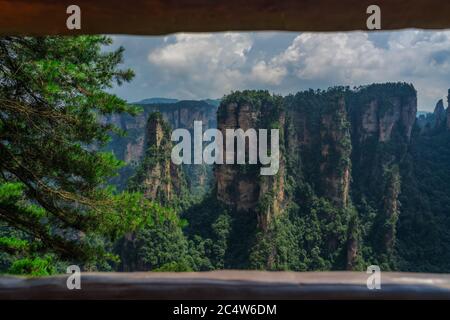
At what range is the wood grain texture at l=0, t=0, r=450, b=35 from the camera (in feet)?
2.73

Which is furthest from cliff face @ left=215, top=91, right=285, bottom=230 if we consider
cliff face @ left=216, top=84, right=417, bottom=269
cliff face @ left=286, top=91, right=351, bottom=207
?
cliff face @ left=286, top=91, right=351, bottom=207

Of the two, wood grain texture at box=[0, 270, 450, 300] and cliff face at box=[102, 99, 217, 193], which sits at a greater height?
cliff face at box=[102, 99, 217, 193]

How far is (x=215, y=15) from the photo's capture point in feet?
2.86

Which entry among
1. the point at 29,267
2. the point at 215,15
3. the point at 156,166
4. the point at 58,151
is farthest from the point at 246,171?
the point at 215,15

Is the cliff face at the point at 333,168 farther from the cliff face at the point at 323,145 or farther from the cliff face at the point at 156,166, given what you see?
the cliff face at the point at 156,166

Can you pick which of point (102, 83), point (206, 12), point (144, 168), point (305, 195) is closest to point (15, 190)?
point (102, 83)

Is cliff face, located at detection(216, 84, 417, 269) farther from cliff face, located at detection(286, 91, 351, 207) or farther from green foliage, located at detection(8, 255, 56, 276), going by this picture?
green foliage, located at detection(8, 255, 56, 276)

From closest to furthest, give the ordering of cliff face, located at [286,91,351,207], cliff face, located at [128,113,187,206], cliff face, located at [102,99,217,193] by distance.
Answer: cliff face, located at [128,113,187,206] < cliff face, located at [286,91,351,207] < cliff face, located at [102,99,217,193]

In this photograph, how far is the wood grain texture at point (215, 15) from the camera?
0.83m

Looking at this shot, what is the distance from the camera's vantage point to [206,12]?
0.86 metres

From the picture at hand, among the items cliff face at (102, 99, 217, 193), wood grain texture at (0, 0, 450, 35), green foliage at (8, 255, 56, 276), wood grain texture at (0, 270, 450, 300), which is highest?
cliff face at (102, 99, 217, 193)

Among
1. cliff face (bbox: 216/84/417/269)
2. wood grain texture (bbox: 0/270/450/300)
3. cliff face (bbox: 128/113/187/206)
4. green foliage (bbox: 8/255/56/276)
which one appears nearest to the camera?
wood grain texture (bbox: 0/270/450/300)

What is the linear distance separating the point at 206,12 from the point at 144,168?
2483cm
